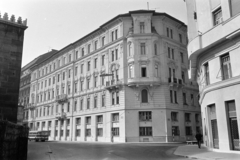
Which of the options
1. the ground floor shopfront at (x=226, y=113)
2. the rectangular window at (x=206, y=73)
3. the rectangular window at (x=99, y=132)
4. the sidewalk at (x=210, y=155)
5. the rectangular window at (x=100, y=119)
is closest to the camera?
the sidewalk at (x=210, y=155)

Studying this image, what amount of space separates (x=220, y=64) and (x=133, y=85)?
68.0ft

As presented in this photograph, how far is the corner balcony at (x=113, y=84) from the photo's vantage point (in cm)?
3771

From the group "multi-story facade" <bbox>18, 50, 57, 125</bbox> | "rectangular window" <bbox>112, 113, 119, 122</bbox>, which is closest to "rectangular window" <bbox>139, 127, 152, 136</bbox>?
"rectangular window" <bbox>112, 113, 119, 122</bbox>

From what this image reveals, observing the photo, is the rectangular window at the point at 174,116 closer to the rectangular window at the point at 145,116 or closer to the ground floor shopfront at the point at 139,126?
the ground floor shopfront at the point at 139,126

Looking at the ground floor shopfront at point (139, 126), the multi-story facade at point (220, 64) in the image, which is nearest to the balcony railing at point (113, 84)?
the ground floor shopfront at point (139, 126)

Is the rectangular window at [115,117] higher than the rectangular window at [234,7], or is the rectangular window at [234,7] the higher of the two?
the rectangular window at [234,7]

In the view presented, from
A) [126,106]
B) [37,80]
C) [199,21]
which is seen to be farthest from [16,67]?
[37,80]

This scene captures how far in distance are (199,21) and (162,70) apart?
769 inches

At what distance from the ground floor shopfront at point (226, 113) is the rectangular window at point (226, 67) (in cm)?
74

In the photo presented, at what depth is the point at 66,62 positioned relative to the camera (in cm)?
5262

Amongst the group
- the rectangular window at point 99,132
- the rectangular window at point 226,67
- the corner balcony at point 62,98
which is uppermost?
the corner balcony at point 62,98

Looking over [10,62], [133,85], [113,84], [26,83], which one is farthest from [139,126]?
[26,83]

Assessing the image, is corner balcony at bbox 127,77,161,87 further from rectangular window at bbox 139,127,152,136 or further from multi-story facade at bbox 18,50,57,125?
multi-story facade at bbox 18,50,57,125

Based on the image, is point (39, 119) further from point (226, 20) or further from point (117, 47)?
point (226, 20)
